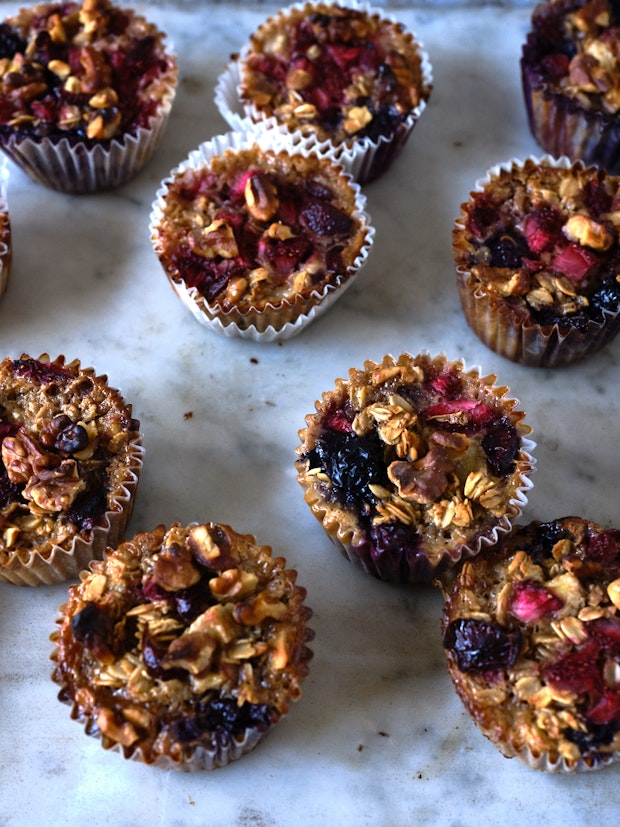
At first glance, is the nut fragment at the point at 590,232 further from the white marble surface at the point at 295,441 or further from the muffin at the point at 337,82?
the muffin at the point at 337,82

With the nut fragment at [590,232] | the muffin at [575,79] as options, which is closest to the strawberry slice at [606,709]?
the nut fragment at [590,232]

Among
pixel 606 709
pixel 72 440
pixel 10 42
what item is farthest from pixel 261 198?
pixel 606 709

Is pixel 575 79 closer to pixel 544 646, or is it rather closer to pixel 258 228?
pixel 258 228

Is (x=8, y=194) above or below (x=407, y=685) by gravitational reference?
above

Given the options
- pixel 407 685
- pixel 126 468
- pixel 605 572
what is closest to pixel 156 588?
pixel 126 468

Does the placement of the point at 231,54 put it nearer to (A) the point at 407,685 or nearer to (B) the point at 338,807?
(A) the point at 407,685

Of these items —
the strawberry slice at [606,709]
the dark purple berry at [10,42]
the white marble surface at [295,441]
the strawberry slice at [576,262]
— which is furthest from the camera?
the dark purple berry at [10,42]

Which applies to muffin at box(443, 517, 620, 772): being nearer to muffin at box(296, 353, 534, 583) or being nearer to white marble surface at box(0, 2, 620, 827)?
muffin at box(296, 353, 534, 583)
